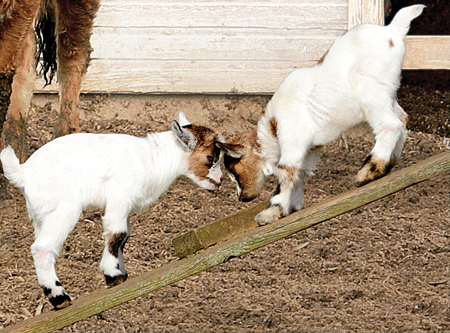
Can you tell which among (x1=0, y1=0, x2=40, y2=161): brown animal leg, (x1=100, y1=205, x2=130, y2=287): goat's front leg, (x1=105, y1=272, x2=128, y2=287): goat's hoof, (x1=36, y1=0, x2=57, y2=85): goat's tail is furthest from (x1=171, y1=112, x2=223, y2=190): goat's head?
(x1=36, y1=0, x2=57, y2=85): goat's tail

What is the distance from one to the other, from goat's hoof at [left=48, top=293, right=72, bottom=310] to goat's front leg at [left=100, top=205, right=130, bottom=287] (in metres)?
0.22

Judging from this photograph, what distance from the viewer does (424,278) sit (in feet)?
16.7

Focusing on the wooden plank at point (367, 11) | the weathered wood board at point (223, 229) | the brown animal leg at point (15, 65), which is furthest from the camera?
the wooden plank at point (367, 11)

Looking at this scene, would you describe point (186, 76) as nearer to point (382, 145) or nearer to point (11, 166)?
point (382, 145)

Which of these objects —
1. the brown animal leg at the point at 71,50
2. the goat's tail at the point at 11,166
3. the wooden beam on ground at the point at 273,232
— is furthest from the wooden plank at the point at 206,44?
the goat's tail at the point at 11,166

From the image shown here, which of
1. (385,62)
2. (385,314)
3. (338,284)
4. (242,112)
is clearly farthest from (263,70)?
(385,62)

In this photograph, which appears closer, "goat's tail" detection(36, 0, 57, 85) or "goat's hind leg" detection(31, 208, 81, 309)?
"goat's hind leg" detection(31, 208, 81, 309)

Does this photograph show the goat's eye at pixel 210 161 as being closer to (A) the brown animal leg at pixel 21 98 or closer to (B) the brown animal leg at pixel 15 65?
(B) the brown animal leg at pixel 15 65

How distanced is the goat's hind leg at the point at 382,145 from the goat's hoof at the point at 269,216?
1.48 ft

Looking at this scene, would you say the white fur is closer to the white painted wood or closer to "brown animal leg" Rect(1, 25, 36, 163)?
"brown animal leg" Rect(1, 25, 36, 163)

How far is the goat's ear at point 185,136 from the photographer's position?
3.18m

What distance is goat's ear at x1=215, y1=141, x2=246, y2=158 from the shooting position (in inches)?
134

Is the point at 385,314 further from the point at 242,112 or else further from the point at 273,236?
the point at 242,112

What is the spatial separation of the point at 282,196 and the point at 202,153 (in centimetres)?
50
